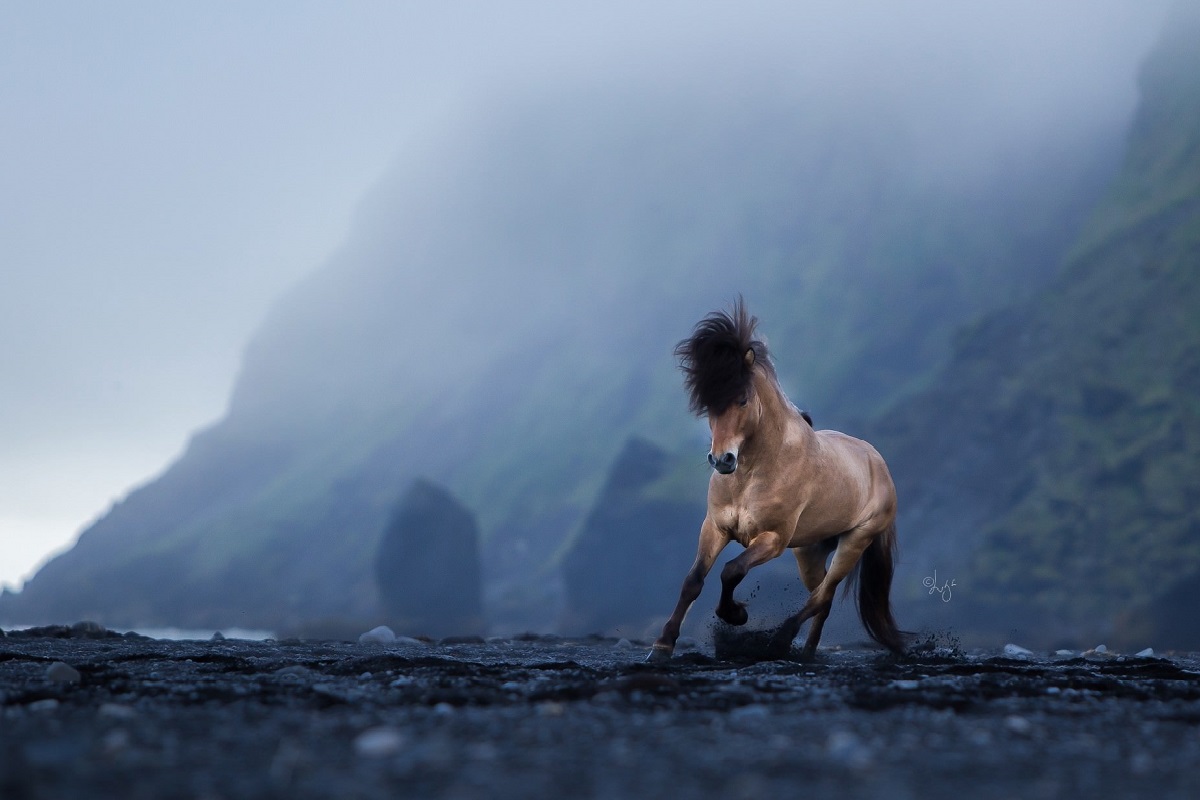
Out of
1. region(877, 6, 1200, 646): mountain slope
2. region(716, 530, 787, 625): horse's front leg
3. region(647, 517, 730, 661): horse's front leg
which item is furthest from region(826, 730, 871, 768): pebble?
region(877, 6, 1200, 646): mountain slope

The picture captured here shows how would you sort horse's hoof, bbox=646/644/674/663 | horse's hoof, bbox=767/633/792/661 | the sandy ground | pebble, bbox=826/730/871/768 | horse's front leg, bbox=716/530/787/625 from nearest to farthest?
the sandy ground → pebble, bbox=826/730/871/768 → horse's hoof, bbox=646/644/674/663 → horse's front leg, bbox=716/530/787/625 → horse's hoof, bbox=767/633/792/661

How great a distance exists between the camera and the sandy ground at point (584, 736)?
128 inches

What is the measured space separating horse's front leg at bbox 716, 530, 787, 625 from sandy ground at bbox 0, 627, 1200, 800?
237cm

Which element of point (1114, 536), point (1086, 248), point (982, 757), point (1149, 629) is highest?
point (1086, 248)

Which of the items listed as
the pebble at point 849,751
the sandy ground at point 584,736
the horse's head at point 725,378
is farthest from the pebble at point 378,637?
the pebble at point 849,751

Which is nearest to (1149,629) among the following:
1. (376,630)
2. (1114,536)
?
(1114,536)

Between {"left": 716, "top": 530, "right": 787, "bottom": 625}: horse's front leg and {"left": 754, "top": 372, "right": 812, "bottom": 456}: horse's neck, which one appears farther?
{"left": 754, "top": 372, "right": 812, "bottom": 456}: horse's neck

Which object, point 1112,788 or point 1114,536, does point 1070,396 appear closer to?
point 1114,536

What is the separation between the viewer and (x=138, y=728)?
404cm

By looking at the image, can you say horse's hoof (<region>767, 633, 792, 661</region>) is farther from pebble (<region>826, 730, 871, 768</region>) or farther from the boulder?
the boulder

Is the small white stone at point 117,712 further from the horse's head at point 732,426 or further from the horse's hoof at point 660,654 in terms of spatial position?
the horse's head at point 732,426

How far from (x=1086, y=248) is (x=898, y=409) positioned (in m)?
27.1

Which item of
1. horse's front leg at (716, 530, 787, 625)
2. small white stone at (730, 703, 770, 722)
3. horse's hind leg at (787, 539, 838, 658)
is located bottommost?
small white stone at (730, 703, 770, 722)

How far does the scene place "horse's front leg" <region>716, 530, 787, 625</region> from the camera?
930 cm
